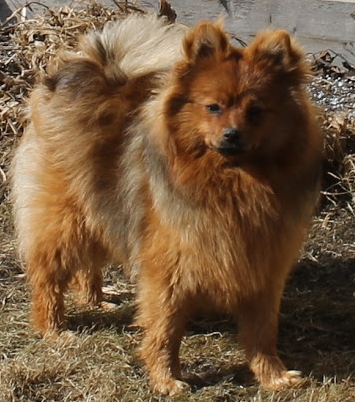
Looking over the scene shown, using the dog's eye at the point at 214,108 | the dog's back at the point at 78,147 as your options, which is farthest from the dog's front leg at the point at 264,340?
the dog's eye at the point at 214,108

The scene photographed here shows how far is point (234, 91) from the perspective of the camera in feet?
12.8

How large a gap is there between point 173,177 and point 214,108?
376mm

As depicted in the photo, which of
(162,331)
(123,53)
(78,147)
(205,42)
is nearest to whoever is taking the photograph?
(205,42)

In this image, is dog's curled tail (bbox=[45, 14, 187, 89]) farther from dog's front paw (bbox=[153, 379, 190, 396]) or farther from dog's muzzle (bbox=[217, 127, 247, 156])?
dog's front paw (bbox=[153, 379, 190, 396])

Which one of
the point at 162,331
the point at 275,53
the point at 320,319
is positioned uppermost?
the point at 275,53

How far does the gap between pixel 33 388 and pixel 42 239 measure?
0.84 meters

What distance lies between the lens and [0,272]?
224 inches

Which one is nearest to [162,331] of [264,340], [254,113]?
[264,340]

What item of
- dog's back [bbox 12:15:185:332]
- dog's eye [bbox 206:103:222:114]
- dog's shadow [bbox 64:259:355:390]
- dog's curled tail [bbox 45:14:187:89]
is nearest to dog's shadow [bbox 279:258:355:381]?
dog's shadow [bbox 64:259:355:390]

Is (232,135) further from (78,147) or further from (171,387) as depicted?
(171,387)

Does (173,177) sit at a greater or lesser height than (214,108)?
lesser

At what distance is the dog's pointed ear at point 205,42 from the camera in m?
4.00

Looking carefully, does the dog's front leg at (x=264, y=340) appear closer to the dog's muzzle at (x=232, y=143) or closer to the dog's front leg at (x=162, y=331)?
the dog's front leg at (x=162, y=331)

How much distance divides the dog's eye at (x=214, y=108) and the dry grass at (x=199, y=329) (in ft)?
4.41
